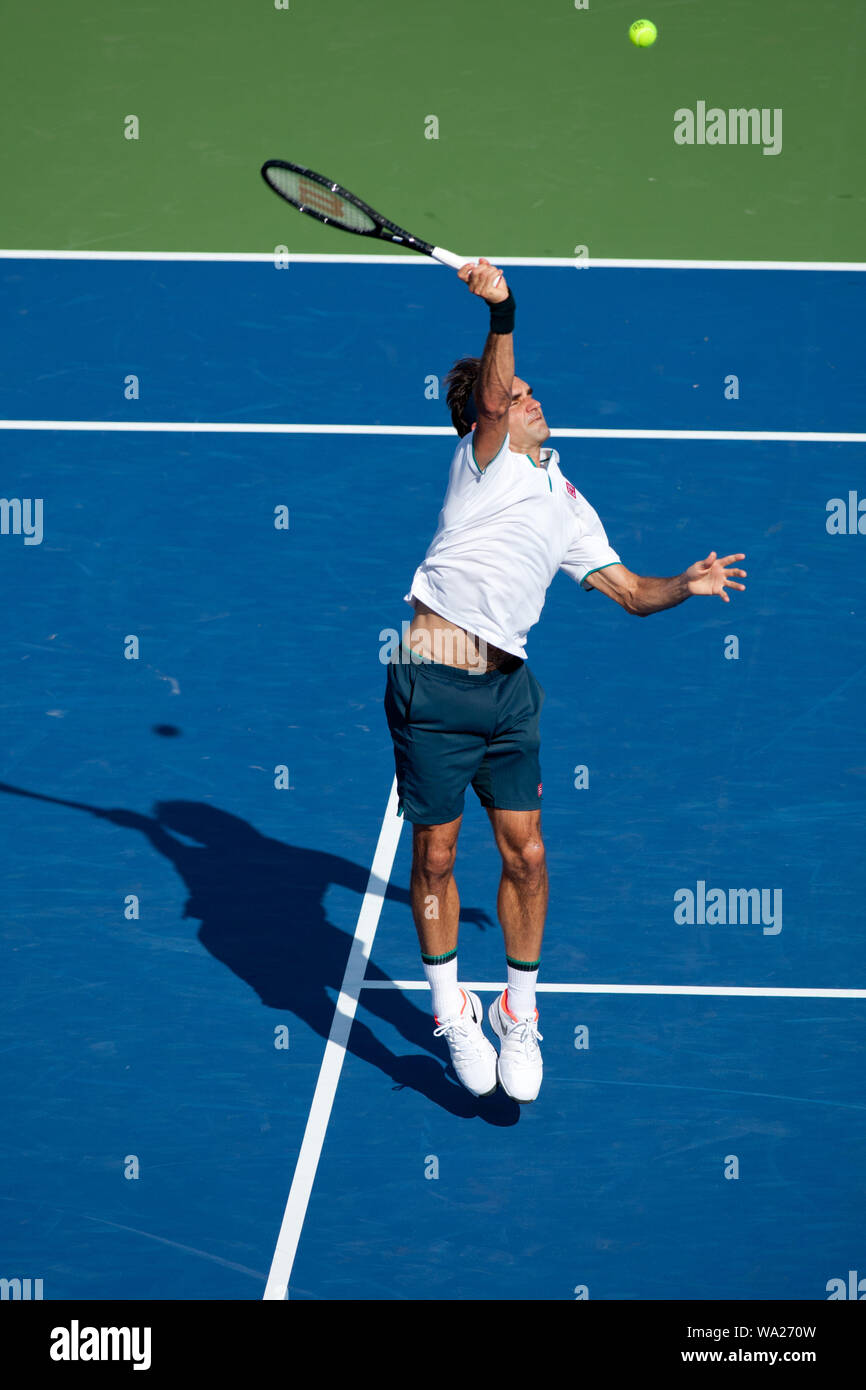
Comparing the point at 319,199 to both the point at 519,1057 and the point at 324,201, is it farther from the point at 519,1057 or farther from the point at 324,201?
the point at 519,1057

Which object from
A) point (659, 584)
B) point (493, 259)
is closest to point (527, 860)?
point (659, 584)

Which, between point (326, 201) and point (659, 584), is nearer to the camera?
point (659, 584)

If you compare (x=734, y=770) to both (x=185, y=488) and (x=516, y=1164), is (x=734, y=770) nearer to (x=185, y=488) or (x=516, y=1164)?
(x=516, y=1164)

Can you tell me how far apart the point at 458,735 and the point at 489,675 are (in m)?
0.24

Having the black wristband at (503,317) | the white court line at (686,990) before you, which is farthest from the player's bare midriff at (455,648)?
the white court line at (686,990)

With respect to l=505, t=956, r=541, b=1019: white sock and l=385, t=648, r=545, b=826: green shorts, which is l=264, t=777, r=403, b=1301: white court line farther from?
l=385, t=648, r=545, b=826: green shorts

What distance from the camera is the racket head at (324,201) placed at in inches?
253

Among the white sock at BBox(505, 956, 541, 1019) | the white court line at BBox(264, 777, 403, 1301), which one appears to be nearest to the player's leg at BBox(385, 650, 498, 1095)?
the white sock at BBox(505, 956, 541, 1019)

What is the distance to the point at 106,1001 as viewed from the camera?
7188 mm

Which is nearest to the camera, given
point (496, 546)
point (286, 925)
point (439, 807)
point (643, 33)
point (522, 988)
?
point (496, 546)

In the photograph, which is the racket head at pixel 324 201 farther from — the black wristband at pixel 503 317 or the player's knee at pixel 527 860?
the player's knee at pixel 527 860

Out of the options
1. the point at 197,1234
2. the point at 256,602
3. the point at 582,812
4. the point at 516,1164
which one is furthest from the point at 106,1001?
the point at 256,602

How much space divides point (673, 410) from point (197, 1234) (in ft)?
20.6

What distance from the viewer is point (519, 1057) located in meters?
6.68
